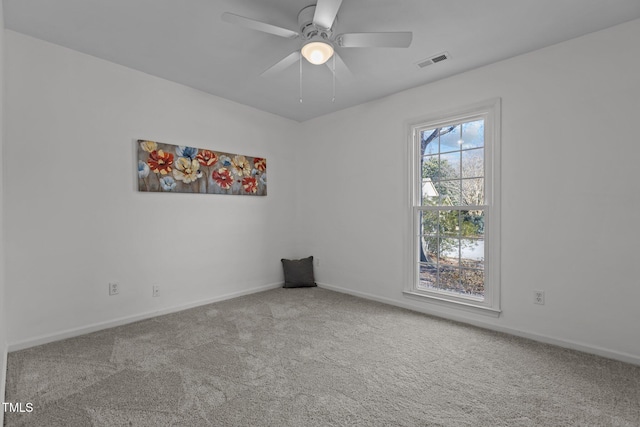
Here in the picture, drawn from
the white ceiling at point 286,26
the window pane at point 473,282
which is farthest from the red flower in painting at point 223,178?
the window pane at point 473,282

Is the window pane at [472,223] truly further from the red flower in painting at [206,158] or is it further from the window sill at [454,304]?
the red flower in painting at [206,158]

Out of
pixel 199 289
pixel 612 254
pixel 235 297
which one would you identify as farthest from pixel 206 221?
pixel 612 254

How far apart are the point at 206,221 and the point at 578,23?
384 cm

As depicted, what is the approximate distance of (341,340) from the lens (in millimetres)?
2670

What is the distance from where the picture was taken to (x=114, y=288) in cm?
293

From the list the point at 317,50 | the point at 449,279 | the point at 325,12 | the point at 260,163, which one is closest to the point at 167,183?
the point at 260,163

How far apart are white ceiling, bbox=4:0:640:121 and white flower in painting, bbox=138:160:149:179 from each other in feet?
3.03

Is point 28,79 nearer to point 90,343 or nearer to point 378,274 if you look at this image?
point 90,343

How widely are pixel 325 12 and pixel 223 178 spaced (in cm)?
241

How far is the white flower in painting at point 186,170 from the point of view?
3.36m

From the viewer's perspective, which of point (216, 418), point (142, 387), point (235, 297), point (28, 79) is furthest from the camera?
point (235, 297)

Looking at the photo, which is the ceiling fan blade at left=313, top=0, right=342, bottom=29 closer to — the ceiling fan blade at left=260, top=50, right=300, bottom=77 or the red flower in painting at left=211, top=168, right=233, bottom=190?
the ceiling fan blade at left=260, top=50, right=300, bottom=77

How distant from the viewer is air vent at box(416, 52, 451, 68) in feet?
8.89

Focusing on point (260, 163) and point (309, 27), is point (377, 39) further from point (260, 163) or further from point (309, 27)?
point (260, 163)
